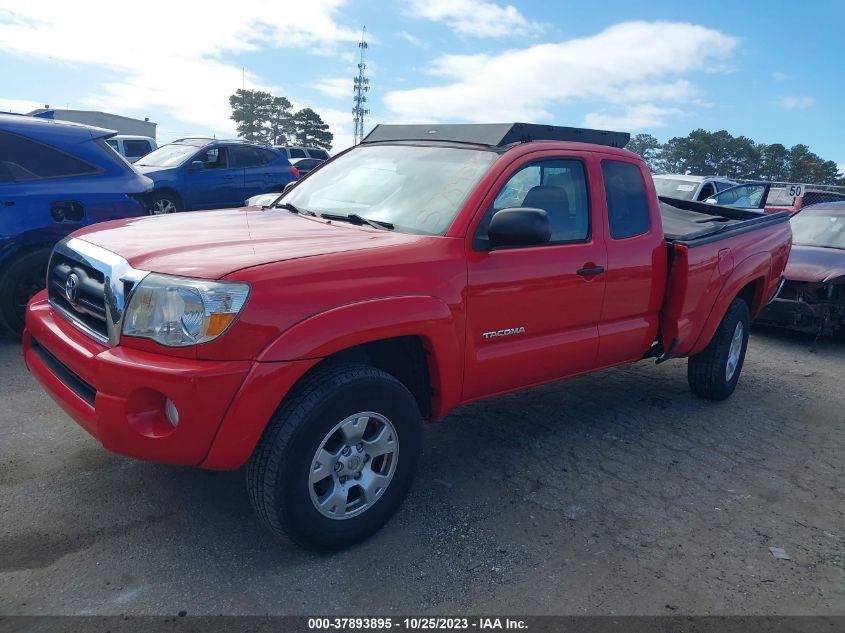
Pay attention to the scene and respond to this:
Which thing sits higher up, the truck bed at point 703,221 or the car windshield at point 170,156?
the car windshield at point 170,156

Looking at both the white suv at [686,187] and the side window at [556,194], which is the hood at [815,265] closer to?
the white suv at [686,187]

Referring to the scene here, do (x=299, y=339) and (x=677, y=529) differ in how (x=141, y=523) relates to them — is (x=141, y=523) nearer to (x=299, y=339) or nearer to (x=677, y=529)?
(x=299, y=339)

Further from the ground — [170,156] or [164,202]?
[170,156]

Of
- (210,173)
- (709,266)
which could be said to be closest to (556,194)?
(709,266)

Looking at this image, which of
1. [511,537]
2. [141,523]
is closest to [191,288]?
[141,523]

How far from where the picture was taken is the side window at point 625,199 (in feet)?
13.8

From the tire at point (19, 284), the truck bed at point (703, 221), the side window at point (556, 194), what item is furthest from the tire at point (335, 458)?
the tire at point (19, 284)

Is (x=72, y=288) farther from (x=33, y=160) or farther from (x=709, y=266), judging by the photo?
(x=709, y=266)

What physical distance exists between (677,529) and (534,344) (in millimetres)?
1168

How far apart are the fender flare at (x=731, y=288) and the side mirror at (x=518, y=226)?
7.09ft

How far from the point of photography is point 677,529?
343 cm

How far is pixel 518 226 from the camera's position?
10.7 ft

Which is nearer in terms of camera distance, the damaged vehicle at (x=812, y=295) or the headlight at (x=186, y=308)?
the headlight at (x=186, y=308)

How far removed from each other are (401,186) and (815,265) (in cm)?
584
